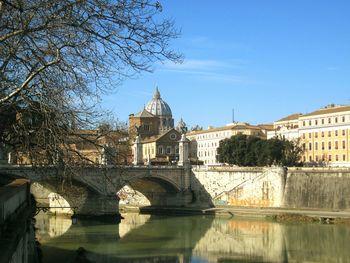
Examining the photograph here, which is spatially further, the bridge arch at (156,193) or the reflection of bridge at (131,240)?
the bridge arch at (156,193)

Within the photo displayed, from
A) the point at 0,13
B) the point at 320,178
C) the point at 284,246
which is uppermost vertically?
the point at 0,13

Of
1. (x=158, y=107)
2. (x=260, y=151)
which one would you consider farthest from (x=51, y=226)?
(x=158, y=107)

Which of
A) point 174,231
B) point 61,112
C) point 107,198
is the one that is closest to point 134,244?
point 174,231

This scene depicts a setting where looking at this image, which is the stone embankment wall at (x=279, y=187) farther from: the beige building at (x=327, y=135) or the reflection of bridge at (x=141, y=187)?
the beige building at (x=327, y=135)

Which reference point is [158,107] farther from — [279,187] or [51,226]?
[51,226]

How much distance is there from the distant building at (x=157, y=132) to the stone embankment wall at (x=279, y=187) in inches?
513

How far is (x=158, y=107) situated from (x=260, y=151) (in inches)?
2476

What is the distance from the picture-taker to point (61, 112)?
28.3ft

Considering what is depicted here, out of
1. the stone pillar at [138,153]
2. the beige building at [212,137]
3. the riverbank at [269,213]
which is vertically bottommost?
the riverbank at [269,213]

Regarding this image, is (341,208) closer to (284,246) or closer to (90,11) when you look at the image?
(284,246)

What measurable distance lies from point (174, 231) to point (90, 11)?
2909 centimetres

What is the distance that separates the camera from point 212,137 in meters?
91.9

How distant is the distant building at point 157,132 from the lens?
86.6 m

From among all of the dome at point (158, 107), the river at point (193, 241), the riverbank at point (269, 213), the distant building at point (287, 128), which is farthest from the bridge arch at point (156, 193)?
the dome at point (158, 107)
